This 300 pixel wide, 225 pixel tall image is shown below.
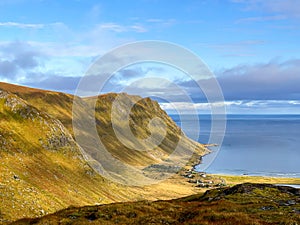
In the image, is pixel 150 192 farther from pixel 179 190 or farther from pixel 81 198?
pixel 81 198

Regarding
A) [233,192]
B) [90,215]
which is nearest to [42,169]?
[233,192]

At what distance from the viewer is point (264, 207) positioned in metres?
38.2

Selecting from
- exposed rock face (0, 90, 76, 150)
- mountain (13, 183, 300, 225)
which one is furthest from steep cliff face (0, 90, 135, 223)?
mountain (13, 183, 300, 225)

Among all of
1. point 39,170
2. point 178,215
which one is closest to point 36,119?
point 39,170

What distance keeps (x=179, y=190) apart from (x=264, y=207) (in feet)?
512

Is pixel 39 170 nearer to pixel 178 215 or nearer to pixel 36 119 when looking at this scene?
pixel 36 119

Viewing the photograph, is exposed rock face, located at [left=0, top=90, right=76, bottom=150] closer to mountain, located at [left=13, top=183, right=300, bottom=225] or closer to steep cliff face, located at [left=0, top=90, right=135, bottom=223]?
steep cliff face, located at [left=0, top=90, right=135, bottom=223]

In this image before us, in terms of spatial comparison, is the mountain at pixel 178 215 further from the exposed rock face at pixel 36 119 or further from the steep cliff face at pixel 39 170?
the exposed rock face at pixel 36 119

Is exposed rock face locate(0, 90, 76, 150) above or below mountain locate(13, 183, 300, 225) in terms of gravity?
above

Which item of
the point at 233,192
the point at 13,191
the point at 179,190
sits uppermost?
the point at 233,192

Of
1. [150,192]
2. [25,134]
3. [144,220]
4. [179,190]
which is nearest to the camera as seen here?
[144,220]

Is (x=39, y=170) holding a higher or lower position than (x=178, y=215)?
lower

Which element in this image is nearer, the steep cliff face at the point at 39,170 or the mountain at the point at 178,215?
the mountain at the point at 178,215

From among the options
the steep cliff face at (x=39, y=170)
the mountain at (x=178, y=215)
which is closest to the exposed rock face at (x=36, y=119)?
the steep cliff face at (x=39, y=170)
